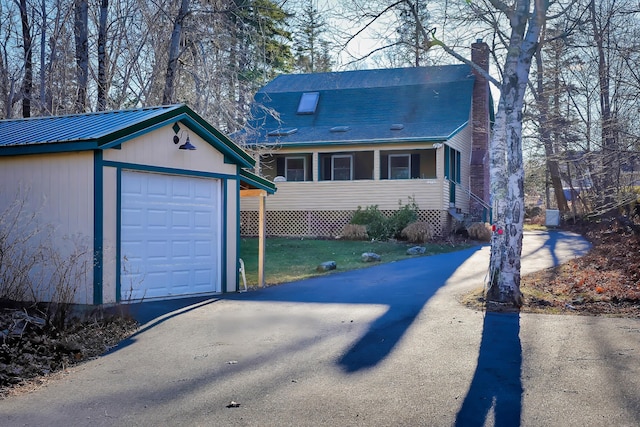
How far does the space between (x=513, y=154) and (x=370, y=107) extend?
1728 cm

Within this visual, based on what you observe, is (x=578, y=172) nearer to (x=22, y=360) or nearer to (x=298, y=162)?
(x=298, y=162)

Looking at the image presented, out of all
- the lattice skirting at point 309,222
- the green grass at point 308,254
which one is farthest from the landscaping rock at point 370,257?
the lattice skirting at point 309,222

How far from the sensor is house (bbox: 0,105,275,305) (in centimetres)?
1059

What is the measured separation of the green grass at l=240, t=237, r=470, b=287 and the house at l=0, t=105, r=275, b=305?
2.18m

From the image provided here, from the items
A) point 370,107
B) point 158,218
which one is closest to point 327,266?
point 158,218

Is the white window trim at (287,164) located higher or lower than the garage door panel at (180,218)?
higher

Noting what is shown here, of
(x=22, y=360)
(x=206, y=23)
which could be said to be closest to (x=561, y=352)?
(x=22, y=360)

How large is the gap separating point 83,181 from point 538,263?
1165 cm

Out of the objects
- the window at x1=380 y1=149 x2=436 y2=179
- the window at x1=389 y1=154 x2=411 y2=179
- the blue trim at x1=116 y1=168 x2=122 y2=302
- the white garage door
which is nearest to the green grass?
the white garage door

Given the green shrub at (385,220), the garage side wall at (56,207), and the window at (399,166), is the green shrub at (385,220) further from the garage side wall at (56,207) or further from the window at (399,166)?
the garage side wall at (56,207)

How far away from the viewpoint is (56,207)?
35.6 feet

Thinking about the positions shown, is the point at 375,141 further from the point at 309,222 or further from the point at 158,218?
the point at 158,218

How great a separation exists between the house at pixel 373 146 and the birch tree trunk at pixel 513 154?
12.5 meters

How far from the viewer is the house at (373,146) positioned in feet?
81.7
